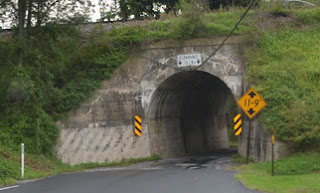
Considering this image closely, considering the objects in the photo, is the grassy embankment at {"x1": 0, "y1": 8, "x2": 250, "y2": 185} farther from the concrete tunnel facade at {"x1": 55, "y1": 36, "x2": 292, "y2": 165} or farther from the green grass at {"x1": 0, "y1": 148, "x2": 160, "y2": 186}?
the concrete tunnel facade at {"x1": 55, "y1": 36, "x2": 292, "y2": 165}

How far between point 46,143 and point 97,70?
13.8 feet

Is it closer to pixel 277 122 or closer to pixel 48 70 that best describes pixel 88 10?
pixel 48 70

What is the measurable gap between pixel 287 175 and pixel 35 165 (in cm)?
922

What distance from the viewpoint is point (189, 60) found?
2255 cm

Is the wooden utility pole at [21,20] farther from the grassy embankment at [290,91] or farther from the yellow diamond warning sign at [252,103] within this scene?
the grassy embankment at [290,91]

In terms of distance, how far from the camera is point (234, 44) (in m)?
22.3

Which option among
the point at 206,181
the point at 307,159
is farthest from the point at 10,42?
the point at 307,159

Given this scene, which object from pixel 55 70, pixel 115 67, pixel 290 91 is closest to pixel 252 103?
pixel 290 91

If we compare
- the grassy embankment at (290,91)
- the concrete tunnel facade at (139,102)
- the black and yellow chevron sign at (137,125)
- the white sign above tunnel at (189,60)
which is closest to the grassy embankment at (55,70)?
the concrete tunnel facade at (139,102)

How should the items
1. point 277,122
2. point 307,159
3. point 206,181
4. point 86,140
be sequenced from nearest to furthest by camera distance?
point 206,181, point 307,159, point 277,122, point 86,140

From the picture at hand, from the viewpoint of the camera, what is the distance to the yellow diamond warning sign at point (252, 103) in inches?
708

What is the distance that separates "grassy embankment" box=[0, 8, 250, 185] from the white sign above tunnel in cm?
95

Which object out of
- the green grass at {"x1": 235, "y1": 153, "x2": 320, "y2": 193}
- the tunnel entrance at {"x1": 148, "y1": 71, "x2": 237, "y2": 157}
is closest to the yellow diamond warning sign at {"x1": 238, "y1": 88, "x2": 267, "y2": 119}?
the green grass at {"x1": 235, "y1": 153, "x2": 320, "y2": 193}

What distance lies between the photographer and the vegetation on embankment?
1777cm
